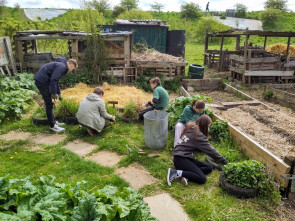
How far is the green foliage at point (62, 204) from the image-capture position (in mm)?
2439

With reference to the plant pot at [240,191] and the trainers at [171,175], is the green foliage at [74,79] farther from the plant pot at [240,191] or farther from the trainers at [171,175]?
the plant pot at [240,191]

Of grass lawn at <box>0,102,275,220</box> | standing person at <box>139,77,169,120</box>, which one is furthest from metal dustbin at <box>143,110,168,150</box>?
standing person at <box>139,77,169,120</box>

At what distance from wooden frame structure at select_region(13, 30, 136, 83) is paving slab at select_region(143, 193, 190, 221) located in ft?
27.0

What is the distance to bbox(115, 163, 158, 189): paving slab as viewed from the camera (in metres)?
4.60

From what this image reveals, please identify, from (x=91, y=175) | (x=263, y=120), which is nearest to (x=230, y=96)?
(x=263, y=120)

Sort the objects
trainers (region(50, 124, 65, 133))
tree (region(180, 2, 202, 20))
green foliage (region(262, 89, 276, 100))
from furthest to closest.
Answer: tree (region(180, 2, 202, 20))
green foliage (region(262, 89, 276, 100))
trainers (region(50, 124, 65, 133))

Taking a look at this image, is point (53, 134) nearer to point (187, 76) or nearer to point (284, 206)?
point (284, 206)

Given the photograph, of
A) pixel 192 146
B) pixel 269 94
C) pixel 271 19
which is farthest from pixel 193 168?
pixel 271 19

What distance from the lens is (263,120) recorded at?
7.35 metres

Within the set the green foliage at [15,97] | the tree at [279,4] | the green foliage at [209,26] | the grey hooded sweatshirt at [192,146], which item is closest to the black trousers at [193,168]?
the grey hooded sweatshirt at [192,146]

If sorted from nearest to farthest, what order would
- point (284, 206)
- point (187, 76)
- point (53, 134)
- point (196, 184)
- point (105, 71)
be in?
point (284, 206)
point (196, 184)
point (53, 134)
point (105, 71)
point (187, 76)

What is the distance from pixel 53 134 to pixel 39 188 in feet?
13.1

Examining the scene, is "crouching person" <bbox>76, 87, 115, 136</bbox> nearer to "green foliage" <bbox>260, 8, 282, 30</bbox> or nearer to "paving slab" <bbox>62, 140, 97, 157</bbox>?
"paving slab" <bbox>62, 140, 97, 157</bbox>

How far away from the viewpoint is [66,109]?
7.29 metres
